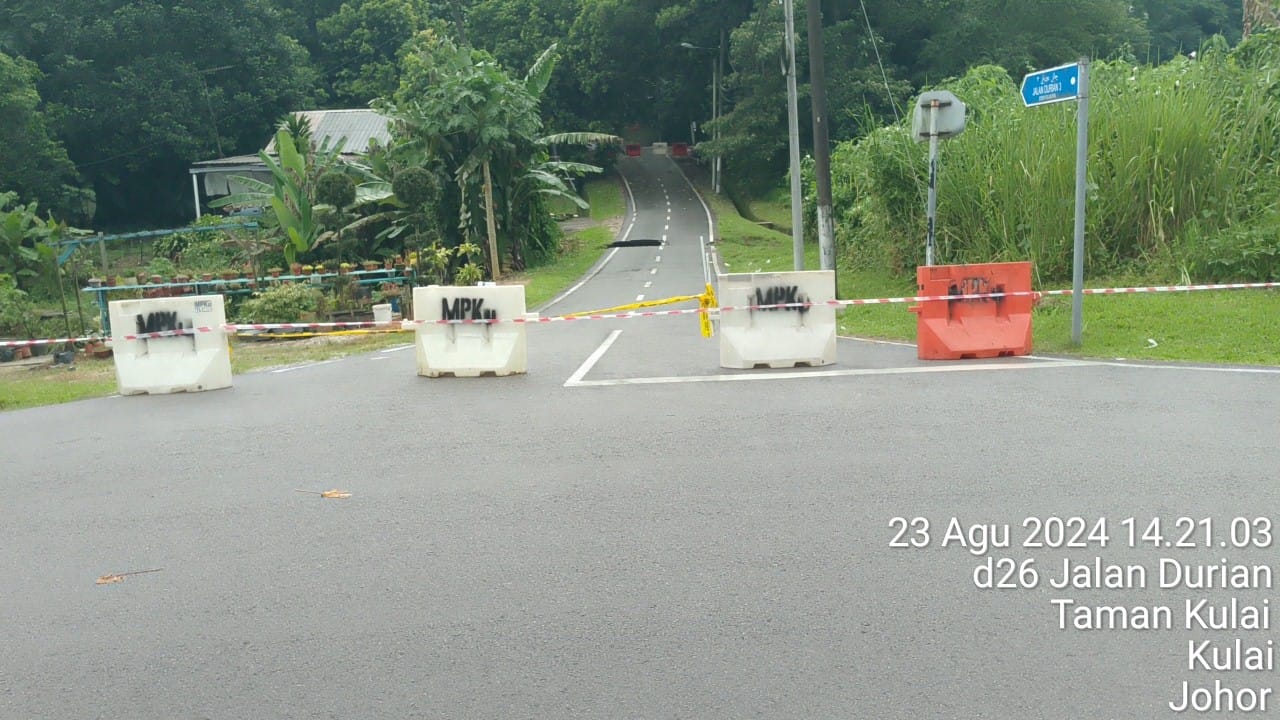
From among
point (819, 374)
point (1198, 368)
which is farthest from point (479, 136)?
point (1198, 368)

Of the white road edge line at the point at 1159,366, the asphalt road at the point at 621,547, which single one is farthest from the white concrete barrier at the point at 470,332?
the white road edge line at the point at 1159,366

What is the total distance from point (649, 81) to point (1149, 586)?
7100 centimetres

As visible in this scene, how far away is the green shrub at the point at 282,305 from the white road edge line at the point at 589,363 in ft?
25.3

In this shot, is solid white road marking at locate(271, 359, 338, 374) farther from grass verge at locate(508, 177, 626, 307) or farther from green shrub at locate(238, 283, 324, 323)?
grass verge at locate(508, 177, 626, 307)

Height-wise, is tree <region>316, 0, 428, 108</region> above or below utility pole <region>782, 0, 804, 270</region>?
above

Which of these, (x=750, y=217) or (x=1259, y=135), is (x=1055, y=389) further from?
(x=750, y=217)

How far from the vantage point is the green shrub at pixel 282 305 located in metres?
22.2

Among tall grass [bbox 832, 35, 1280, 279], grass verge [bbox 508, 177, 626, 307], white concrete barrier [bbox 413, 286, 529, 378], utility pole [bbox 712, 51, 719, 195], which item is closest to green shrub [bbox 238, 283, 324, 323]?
grass verge [bbox 508, 177, 626, 307]

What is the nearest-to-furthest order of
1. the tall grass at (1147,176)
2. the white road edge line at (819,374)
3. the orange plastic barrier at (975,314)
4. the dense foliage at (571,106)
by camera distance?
the white road edge line at (819,374)
the orange plastic barrier at (975,314)
the tall grass at (1147,176)
the dense foliage at (571,106)

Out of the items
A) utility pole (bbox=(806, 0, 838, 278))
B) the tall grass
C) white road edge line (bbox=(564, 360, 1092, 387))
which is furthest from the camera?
utility pole (bbox=(806, 0, 838, 278))

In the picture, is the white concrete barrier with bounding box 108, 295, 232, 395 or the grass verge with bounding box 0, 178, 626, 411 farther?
the grass verge with bounding box 0, 178, 626, 411

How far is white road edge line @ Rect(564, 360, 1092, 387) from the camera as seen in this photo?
11.8 meters

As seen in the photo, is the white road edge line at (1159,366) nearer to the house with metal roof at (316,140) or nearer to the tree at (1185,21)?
the house with metal roof at (316,140)

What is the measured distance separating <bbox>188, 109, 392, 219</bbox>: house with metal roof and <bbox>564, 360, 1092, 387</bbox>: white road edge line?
46798 mm
